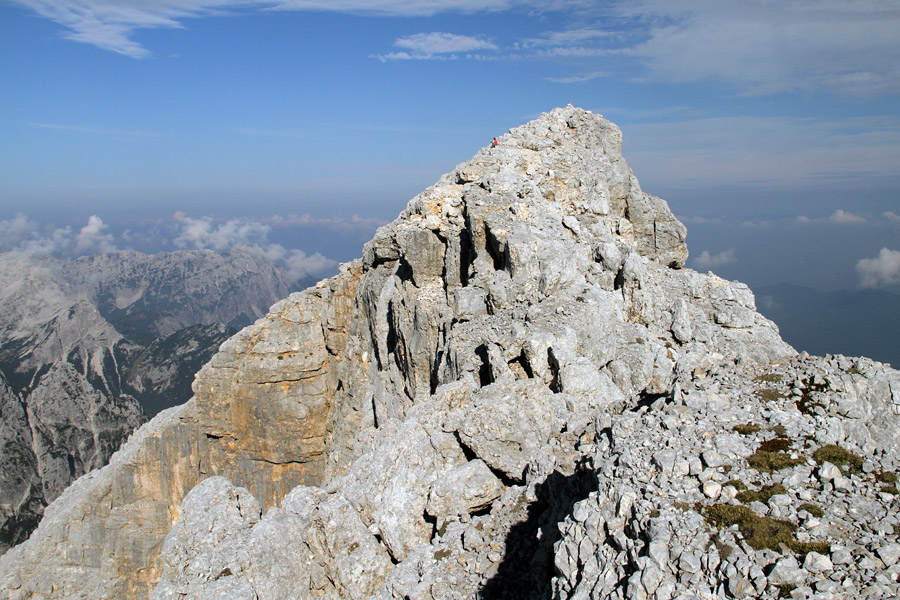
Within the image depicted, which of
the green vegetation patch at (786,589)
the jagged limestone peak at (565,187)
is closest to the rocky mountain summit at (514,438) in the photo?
the green vegetation patch at (786,589)

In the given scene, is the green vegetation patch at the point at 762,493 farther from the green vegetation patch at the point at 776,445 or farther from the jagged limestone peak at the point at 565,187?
the jagged limestone peak at the point at 565,187

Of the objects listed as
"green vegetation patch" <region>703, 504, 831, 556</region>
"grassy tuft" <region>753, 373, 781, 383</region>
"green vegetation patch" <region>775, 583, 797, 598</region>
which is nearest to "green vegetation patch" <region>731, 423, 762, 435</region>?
"grassy tuft" <region>753, 373, 781, 383</region>

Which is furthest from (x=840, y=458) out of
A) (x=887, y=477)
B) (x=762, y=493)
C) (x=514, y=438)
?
(x=514, y=438)

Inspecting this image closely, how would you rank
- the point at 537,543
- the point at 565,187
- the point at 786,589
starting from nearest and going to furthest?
the point at 786,589
the point at 537,543
the point at 565,187

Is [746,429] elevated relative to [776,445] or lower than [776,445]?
elevated

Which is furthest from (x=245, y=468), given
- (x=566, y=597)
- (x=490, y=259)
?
(x=566, y=597)

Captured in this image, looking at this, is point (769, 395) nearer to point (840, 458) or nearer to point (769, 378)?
point (769, 378)

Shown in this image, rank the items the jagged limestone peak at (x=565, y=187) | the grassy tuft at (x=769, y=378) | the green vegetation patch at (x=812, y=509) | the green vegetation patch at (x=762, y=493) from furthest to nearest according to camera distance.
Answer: the jagged limestone peak at (x=565, y=187), the grassy tuft at (x=769, y=378), the green vegetation patch at (x=762, y=493), the green vegetation patch at (x=812, y=509)

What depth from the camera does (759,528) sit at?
1173 cm

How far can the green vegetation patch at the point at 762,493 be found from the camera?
41.7 ft

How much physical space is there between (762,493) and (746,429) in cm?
243

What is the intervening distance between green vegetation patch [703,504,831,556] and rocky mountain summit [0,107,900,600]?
6 centimetres

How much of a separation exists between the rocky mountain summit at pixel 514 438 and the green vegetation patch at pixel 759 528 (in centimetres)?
6

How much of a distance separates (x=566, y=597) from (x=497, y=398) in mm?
9562
